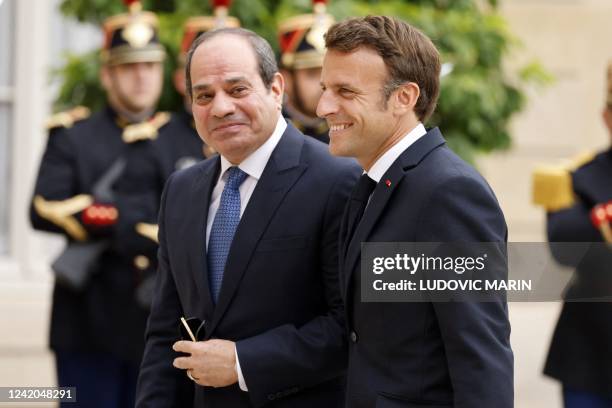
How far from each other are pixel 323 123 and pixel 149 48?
92cm

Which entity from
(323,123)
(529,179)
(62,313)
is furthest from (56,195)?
(529,179)

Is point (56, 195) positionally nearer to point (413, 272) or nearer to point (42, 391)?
point (42, 391)

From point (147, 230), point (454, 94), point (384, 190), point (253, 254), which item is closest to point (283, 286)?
point (253, 254)

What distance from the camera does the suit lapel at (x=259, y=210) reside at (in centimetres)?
330

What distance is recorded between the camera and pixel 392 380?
2922mm

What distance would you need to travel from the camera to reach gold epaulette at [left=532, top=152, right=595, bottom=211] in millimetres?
5023

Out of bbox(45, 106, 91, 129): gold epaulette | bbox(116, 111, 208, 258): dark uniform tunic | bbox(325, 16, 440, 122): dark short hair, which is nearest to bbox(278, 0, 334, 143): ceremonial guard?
bbox(116, 111, 208, 258): dark uniform tunic

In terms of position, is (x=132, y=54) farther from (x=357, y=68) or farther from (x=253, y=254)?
(x=357, y=68)

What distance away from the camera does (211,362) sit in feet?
10.6

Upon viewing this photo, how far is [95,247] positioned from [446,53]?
7.18ft

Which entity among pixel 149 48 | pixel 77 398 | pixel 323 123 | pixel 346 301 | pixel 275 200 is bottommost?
pixel 77 398

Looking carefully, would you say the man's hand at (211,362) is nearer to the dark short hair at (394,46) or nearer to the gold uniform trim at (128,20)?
the dark short hair at (394,46)

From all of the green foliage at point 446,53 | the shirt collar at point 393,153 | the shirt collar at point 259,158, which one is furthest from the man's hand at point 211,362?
the green foliage at point 446,53

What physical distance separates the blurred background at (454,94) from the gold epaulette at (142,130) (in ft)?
2.67
